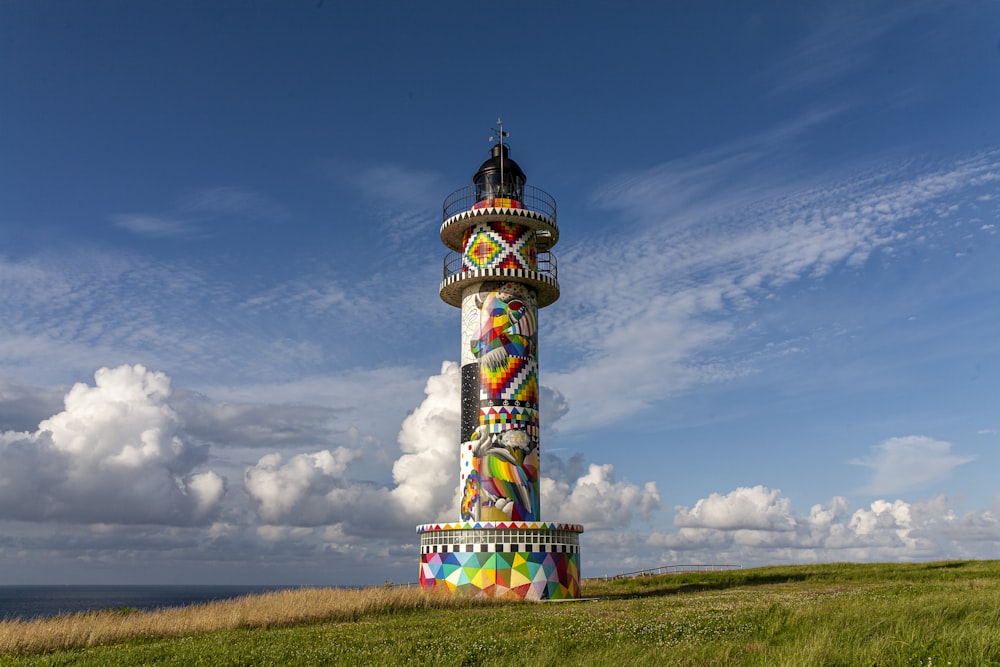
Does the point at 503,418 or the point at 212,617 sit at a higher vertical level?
the point at 503,418

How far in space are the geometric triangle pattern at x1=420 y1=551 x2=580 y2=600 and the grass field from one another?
4.86 meters

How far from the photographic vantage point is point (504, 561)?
103ft

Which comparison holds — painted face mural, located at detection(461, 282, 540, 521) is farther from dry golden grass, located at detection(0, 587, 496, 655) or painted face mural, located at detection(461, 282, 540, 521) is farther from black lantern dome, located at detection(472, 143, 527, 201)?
dry golden grass, located at detection(0, 587, 496, 655)

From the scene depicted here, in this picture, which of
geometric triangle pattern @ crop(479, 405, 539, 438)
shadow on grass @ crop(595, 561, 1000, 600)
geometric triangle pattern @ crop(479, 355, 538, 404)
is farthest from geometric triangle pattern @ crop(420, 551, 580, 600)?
geometric triangle pattern @ crop(479, 355, 538, 404)

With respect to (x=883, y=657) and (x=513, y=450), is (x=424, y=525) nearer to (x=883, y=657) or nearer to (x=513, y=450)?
(x=513, y=450)

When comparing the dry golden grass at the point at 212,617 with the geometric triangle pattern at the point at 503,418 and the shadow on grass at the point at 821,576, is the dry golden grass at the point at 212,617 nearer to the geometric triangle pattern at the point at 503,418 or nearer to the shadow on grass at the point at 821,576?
the geometric triangle pattern at the point at 503,418

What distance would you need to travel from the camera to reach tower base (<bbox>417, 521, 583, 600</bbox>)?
1221 inches

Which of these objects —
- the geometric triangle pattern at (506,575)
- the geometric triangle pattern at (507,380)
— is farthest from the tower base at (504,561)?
the geometric triangle pattern at (507,380)

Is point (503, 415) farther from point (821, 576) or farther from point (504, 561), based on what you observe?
point (821, 576)

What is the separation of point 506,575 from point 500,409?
704cm

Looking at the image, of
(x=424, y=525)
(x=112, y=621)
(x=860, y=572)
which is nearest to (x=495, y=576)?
(x=424, y=525)

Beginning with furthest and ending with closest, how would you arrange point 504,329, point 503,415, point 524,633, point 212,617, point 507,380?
point 504,329 < point 507,380 < point 503,415 < point 212,617 < point 524,633

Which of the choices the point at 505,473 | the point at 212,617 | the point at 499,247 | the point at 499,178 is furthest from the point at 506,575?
the point at 499,178

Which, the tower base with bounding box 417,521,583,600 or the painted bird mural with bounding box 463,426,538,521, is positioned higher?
the painted bird mural with bounding box 463,426,538,521
